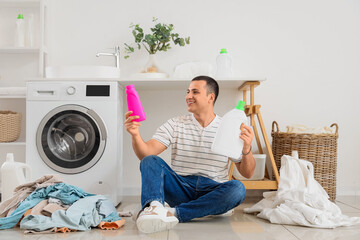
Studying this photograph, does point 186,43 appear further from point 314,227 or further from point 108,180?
point 314,227

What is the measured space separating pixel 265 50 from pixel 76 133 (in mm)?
1700

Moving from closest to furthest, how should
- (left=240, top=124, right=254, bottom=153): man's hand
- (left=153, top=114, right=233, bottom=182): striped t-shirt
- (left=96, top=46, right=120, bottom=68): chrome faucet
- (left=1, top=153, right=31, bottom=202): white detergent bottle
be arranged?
(left=240, top=124, right=254, bottom=153): man's hand < (left=153, top=114, right=233, bottom=182): striped t-shirt < (left=1, top=153, right=31, bottom=202): white detergent bottle < (left=96, top=46, right=120, bottom=68): chrome faucet

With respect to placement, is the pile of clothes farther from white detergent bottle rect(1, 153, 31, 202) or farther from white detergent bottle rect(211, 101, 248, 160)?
white detergent bottle rect(211, 101, 248, 160)

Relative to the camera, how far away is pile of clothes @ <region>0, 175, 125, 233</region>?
77.0 inches

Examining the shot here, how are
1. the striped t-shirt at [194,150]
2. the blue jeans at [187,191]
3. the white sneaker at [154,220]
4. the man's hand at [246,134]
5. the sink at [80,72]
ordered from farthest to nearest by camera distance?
the sink at [80,72], the striped t-shirt at [194,150], the blue jeans at [187,191], the man's hand at [246,134], the white sneaker at [154,220]

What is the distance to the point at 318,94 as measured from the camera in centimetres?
336

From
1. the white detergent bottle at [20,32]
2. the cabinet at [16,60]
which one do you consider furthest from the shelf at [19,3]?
the white detergent bottle at [20,32]

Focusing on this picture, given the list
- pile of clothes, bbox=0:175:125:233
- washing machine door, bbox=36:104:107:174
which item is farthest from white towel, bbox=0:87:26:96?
pile of clothes, bbox=0:175:125:233

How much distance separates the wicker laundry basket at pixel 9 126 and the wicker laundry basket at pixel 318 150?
204 cm

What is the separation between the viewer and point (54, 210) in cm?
204

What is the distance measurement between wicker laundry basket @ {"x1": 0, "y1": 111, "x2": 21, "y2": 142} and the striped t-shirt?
1.40m

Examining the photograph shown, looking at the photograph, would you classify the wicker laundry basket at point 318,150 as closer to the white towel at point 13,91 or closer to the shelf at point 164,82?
the shelf at point 164,82

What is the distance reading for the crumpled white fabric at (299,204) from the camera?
2.07 metres

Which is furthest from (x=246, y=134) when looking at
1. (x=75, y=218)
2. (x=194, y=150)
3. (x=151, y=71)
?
(x=151, y=71)
